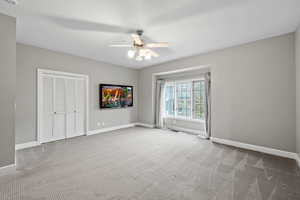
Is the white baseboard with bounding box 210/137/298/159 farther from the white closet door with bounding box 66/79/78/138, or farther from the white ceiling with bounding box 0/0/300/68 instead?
the white closet door with bounding box 66/79/78/138

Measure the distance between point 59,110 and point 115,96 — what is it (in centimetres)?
203

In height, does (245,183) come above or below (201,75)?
below

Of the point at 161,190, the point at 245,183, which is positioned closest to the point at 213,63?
the point at 245,183

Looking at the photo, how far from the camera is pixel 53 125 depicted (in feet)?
13.9

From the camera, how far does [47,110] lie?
4.12 meters

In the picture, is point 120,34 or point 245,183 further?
point 120,34

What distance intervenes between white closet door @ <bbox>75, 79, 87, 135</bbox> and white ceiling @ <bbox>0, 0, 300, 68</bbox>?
4.97ft

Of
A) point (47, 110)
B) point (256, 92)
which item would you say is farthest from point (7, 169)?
point (256, 92)

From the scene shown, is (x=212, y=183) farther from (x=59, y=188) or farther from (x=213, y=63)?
(x=213, y=63)

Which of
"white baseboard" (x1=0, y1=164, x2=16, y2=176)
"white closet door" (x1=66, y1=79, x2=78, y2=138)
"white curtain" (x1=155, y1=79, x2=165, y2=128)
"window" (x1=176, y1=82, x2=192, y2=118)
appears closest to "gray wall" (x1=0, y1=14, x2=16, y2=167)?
"white baseboard" (x1=0, y1=164, x2=16, y2=176)

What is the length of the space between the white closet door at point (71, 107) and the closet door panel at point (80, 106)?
0.10 metres

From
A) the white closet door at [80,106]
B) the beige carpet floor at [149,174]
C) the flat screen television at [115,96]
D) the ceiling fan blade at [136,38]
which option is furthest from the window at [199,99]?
the white closet door at [80,106]

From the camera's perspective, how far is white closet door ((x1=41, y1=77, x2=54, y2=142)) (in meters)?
4.04

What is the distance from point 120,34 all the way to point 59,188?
3.04 m
